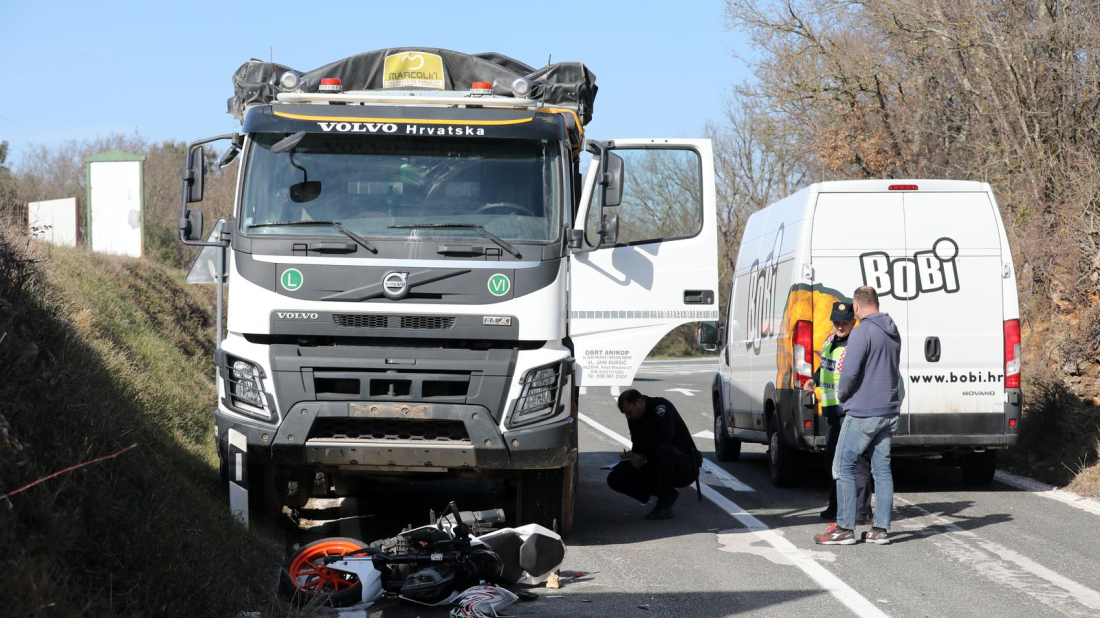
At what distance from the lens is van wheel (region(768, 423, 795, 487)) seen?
11.4 metres

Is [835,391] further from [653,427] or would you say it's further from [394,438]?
[394,438]

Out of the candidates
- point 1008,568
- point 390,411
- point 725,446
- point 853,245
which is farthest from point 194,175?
point 725,446

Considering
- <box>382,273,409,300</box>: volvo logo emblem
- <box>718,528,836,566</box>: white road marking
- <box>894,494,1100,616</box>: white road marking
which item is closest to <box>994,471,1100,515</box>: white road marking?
<box>894,494,1100,616</box>: white road marking

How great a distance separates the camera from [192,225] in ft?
26.2

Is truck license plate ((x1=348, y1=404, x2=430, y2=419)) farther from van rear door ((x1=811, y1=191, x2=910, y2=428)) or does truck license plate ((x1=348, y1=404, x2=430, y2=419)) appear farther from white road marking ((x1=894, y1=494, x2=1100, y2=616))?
van rear door ((x1=811, y1=191, x2=910, y2=428))

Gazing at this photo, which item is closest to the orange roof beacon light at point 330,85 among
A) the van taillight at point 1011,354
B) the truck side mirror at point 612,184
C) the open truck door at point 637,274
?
the open truck door at point 637,274

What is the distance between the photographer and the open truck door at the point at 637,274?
8.65 meters

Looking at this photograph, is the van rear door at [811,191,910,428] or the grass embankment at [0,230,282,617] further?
the van rear door at [811,191,910,428]

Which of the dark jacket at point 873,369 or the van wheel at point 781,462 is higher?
the dark jacket at point 873,369

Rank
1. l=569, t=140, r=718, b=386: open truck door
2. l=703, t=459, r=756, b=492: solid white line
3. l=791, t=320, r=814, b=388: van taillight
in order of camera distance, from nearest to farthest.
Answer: l=569, t=140, r=718, b=386: open truck door < l=791, t=320, r=814, b=388: van taillight < l=703, t=459, r=756, b=492: solid white line

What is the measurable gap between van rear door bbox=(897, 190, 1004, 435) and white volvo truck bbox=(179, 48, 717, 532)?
3.60 meters

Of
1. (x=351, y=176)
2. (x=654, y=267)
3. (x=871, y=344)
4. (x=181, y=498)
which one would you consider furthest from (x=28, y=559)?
(x=871, y=344)

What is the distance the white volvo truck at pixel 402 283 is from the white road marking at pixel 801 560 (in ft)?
5.33

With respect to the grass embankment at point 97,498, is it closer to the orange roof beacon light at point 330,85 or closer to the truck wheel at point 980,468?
the orange roof beacon light at point 330,85
